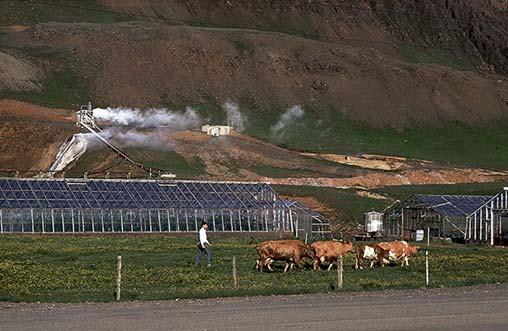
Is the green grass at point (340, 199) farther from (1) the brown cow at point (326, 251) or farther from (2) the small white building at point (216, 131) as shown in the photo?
(1) the brown cow at point (326, 251)

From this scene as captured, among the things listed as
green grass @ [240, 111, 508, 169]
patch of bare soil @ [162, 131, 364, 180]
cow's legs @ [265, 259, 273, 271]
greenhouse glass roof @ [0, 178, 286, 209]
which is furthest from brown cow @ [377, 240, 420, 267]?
green grass @ [240, 111, 508, 169]

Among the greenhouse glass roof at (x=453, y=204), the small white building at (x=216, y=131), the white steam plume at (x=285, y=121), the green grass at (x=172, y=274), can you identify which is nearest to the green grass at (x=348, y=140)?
the white steam plume at (x=285, y=121)

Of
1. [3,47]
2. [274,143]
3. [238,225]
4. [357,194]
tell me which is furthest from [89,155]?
[3,47]

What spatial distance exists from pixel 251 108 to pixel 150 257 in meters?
139

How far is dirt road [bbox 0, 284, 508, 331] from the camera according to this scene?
3061cm

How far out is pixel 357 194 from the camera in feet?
370

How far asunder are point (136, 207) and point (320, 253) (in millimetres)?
36085

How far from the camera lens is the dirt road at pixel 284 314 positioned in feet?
100

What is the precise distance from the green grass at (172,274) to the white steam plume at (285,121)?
11623 centimetres

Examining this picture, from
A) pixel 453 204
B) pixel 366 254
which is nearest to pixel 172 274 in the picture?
pixel 366 254

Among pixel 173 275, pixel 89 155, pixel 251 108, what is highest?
pixel 251 108

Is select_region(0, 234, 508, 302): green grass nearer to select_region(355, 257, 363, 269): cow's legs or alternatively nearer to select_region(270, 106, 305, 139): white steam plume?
select_region(355, 257, 363, 269): cow's legs

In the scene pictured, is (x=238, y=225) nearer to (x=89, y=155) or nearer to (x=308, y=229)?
(x=308, y=229)

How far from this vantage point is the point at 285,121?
19188 cm
